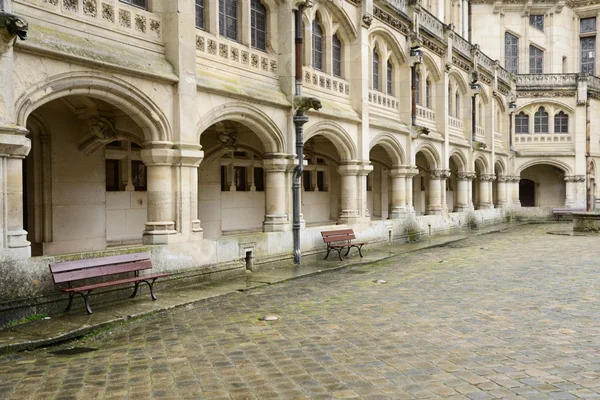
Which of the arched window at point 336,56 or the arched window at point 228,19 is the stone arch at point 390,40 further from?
the arched window at point 228,19

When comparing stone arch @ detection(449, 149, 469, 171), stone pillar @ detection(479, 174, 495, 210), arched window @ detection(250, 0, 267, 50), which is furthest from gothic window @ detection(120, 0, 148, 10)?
stone pillar @ detection(479, 174, 495, 210)

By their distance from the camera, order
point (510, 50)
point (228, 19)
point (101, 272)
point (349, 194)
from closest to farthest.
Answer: point (101, 272), point (228, 19), point (349, 194), point (510, 50)

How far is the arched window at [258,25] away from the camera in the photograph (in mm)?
A: 13484

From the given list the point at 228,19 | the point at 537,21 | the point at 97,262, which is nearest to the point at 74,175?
the point at 97,262

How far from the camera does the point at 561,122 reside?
34.6 metres

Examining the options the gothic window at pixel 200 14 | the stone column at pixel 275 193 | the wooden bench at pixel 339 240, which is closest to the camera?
the gothic window at pixel 200 14

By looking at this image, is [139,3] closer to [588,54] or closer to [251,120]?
[251,120]

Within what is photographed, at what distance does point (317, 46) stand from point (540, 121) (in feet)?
78.4

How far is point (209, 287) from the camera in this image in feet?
35.0

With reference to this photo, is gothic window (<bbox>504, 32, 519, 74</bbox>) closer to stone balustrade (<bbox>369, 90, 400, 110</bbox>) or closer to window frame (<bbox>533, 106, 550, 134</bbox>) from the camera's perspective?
window frame (<bbox>533, 106, 550, 134</bbox>)

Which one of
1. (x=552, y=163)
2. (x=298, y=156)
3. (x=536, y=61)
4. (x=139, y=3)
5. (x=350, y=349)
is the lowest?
(x=350, y=349)

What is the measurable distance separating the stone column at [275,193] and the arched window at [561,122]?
26718 mm

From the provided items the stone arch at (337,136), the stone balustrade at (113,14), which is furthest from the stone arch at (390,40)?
the stone balustrade at (113,14)

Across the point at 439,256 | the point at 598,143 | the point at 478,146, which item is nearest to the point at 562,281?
the point at 439,256
